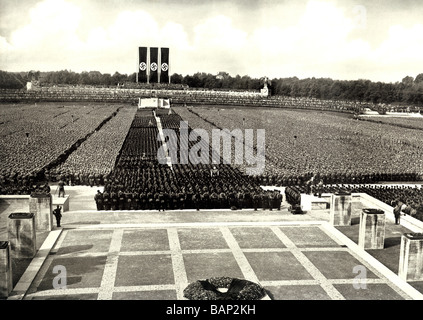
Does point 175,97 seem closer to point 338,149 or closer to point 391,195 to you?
point 338,149

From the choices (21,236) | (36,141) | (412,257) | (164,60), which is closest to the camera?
(412,257)

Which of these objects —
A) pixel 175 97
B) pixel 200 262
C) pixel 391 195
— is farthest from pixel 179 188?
pixel 175 97

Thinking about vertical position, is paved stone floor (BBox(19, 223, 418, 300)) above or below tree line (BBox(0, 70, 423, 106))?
below

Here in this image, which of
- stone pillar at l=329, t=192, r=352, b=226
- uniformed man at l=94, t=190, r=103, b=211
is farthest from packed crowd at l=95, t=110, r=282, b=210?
stone pillar at l=329, t=192, r=352, b=226

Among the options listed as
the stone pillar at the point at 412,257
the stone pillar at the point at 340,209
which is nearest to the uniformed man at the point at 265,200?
the stone pillar at the point at 340,209

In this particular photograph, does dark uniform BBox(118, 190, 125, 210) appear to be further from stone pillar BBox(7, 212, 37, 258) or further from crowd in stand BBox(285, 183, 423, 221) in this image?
crowd in stand BBox(285, 183, 423, 221)

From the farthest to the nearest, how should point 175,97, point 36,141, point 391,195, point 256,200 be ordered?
point 175,97 < point 36,141 < point 391,195 < point 256,200
